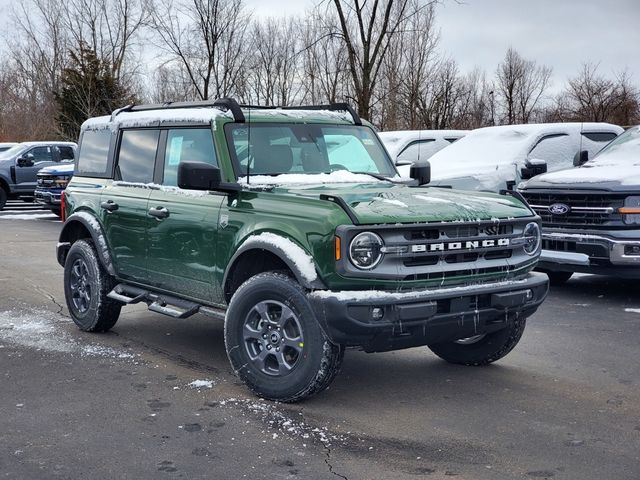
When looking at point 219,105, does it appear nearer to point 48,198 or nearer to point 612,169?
point 612,169

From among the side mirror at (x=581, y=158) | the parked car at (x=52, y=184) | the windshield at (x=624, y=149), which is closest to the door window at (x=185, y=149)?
the windshield at (x=624, y=149)

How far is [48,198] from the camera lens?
66.2 ft

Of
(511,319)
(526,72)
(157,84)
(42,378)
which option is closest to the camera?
(511,319)

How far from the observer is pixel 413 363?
6.45 metres

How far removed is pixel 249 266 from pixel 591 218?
452 cm

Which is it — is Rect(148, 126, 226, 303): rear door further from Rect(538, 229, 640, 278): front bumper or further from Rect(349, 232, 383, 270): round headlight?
Rect(538, 229, 640, 278): front bumper

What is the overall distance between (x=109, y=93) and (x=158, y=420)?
36.7 m

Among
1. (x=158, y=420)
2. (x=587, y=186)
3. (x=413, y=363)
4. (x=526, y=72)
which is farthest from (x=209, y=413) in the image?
(x=526, y=72)

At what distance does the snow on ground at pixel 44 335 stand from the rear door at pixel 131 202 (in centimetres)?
64

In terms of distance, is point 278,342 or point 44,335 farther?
point 44,335

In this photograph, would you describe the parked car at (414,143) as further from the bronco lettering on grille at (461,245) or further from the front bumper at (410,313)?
the front bumper at (410,313)

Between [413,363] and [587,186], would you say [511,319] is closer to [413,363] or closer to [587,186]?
[413,363]

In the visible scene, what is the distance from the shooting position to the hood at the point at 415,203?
5.04 metres

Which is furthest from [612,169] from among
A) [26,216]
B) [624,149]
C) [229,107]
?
[26,216]
